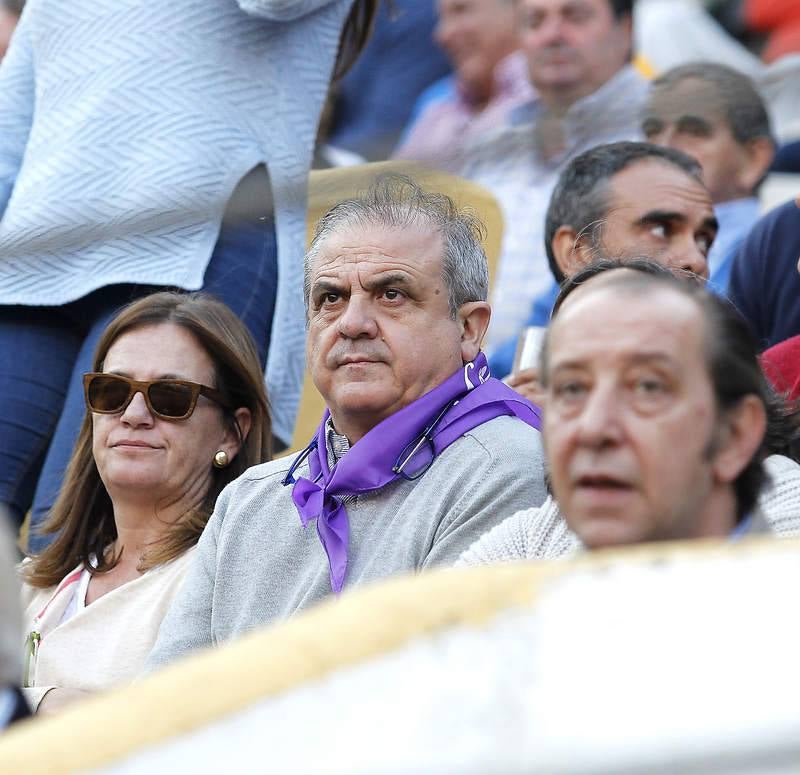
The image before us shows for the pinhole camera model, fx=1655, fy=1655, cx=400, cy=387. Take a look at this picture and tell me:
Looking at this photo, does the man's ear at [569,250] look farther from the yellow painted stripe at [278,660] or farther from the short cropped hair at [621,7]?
the yellow painted stripe at [278,660]

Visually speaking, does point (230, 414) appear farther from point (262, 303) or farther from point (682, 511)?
point (682, 511)

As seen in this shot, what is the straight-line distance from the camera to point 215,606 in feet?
9.32

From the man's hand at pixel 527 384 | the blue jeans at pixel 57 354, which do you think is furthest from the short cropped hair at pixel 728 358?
the blue jeans at pixel 57 354

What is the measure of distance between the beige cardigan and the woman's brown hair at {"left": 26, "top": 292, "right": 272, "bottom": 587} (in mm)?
141

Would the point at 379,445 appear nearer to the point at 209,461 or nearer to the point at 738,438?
the point at 209,461

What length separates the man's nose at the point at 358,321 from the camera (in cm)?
294

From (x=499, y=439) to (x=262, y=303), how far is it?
90 centimetres

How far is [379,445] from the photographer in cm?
277

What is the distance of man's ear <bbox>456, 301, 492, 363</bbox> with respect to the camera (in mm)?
3025

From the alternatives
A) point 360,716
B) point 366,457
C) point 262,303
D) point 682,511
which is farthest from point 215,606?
point 360,716

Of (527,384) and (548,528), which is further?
(527,384)

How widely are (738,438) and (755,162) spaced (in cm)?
216

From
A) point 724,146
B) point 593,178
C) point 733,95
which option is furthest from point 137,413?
point 724,146

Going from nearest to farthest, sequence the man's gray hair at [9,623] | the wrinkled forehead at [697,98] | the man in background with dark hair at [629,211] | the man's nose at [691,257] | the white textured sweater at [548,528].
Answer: the man's gray hair at [9,623] < the white textured sweater at [548,528] < the man's nose at [691,257] < the man in background with dark hair at [629,211] < the wrinkled forehead at [697,98]
